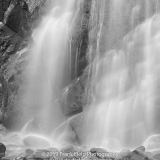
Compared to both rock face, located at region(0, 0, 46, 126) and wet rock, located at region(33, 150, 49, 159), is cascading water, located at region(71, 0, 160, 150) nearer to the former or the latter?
wet rock, located at region(33, 150, 49, 159)

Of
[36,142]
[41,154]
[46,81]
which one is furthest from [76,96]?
[41,154]

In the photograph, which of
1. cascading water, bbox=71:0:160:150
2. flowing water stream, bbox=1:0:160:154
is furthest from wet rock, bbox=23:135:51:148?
cascading water, bbox=71:0:160:150

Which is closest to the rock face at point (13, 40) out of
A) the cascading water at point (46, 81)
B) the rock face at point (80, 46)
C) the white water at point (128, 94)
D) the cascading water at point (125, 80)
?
the cascading water at point (46, 81)

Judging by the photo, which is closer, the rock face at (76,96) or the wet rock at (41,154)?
the wet rock at (41,154)

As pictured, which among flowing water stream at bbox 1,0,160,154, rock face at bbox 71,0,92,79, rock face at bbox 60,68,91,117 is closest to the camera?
flowing water stream at bbox 1,0,160,154

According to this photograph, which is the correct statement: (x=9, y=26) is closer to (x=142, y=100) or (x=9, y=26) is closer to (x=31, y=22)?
(x=31, y=22)

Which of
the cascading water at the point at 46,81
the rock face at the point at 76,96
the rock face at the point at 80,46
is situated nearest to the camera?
the rock face at the point at 76,96

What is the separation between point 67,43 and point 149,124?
6.50m

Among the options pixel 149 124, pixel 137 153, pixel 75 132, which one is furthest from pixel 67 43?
pixel 137 153

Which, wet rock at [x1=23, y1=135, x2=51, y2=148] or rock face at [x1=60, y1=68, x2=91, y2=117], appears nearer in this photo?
wet rock at [x1=23, y1=135, x2=51, y2=148]

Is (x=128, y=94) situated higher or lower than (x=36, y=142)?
higher

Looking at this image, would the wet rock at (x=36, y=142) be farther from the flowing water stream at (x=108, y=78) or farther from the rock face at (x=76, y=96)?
the rock face at (x=76, y=96)

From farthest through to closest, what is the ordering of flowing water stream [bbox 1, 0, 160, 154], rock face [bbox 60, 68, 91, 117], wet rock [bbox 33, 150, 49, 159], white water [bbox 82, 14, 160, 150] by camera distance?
rock face [bbox 60, 68, 91, 117]
flowing water stream [bbox 1, 0, 160, 154]
white water [bbox 82, 14, 160, 150]
wet rock [bbox 33, 150, 49, 159]

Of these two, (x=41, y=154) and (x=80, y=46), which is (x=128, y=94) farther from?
(x=41, y=154)
